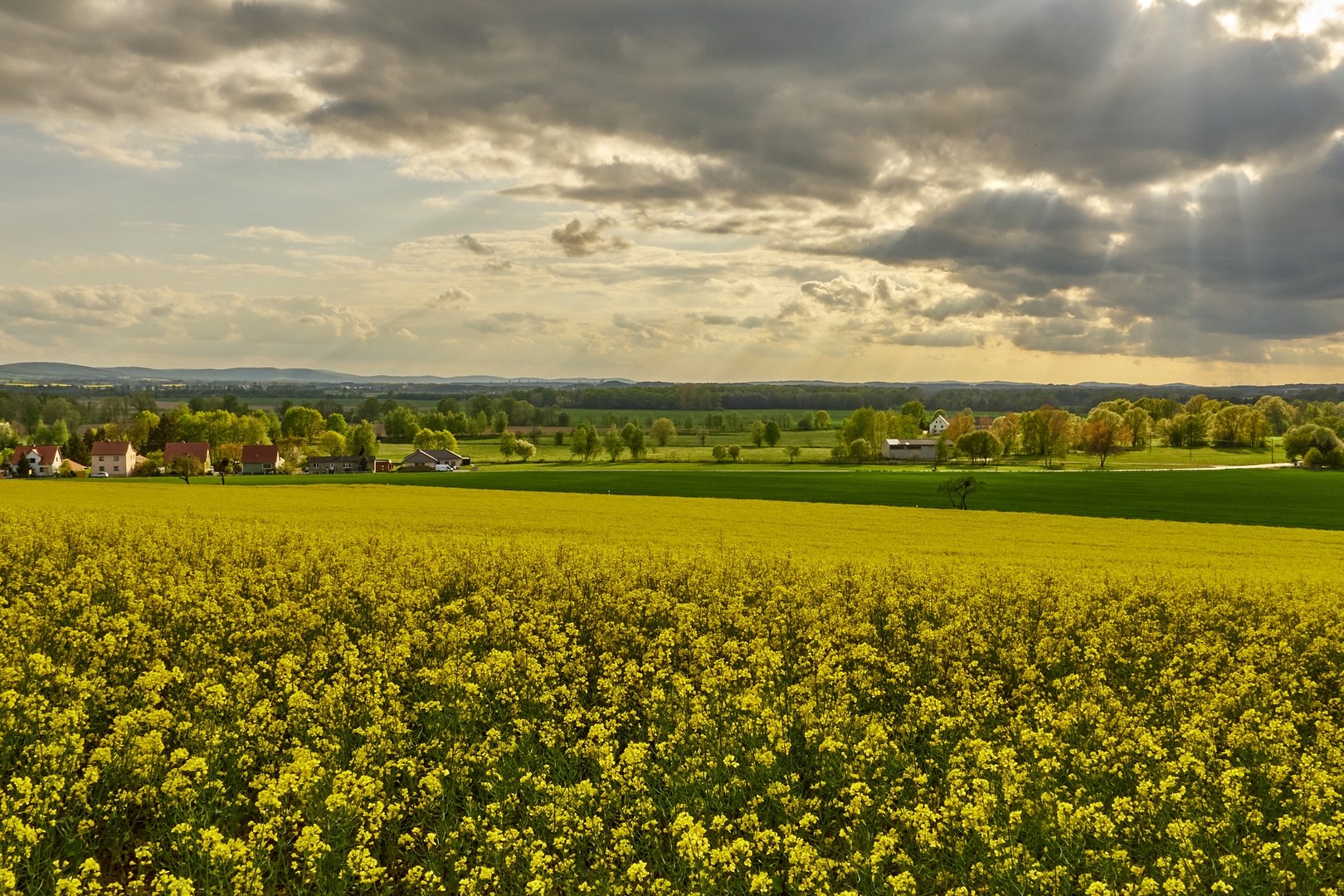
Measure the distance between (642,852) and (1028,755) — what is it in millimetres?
4433

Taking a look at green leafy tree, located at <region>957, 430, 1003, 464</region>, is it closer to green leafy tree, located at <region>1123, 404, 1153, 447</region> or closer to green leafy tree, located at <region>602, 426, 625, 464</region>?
green leafy tree, located at <region>1123, 404, 1153, 447</region>

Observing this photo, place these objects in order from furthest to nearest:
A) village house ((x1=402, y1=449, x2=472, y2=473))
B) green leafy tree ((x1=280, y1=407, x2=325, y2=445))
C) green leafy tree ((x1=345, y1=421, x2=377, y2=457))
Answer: green leafy tree ((x1=280, y1=407, x2=325, y2=445))
green leafy tree ((x1=345, y1=421, x2=377, y2=457))
village house ((x1=402, y1=449, x2=472, y2=473))

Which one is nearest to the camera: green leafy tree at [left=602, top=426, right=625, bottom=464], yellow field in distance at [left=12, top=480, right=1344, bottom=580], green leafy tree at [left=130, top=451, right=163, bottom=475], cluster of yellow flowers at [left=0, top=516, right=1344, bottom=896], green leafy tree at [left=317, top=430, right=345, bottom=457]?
cluster of yellow flowers at [left=0, top=516, right=1344, bottom=896]

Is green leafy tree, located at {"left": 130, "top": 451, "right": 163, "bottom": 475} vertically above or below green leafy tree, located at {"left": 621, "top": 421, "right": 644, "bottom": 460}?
below

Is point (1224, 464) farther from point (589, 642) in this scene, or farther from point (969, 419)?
point (589, 642)

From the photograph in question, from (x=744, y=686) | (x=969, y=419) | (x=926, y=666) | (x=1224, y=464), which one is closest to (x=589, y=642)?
(x=744, y=686)

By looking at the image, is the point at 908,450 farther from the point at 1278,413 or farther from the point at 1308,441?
the point at 1278,413

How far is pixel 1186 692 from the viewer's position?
31.3 ft

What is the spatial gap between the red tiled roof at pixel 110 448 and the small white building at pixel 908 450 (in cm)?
11418

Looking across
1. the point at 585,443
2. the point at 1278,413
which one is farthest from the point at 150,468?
the point at 1278,413

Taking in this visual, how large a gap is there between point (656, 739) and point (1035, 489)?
198 feet

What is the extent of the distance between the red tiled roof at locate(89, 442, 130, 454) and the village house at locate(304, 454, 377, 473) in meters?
23.9

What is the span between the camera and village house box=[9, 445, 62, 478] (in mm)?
103875

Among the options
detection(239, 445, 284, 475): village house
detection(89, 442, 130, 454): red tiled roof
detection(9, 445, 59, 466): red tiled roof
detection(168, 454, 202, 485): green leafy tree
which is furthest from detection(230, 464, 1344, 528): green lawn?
detection(9, 445, 59, 466): red tiled roof
